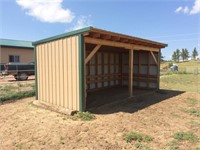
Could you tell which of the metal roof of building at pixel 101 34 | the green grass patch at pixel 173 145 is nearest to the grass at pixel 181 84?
the metal roof of building at pixel 101 34

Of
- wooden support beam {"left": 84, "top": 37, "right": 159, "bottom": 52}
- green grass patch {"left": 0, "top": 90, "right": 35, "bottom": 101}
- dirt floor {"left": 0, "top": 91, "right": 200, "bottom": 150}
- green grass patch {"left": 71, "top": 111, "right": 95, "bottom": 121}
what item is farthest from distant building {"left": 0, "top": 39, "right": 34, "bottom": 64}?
green grass patch {"left": 71, "top": 111, "right": 95, "bottom": 121}

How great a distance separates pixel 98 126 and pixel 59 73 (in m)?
2.72

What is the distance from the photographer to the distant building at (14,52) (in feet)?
64.4

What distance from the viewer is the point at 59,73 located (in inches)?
269

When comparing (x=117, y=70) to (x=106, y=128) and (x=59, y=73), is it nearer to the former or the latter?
(x=59, y=73)

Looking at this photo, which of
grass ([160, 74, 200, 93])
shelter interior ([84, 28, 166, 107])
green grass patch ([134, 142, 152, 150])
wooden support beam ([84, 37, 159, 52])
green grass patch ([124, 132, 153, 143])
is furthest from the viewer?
grass ([160, 74, 200, 93])

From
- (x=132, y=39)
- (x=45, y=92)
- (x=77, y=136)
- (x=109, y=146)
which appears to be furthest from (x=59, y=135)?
(x=132, y=39)

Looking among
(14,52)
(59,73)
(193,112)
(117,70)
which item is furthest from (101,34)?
(14,52)

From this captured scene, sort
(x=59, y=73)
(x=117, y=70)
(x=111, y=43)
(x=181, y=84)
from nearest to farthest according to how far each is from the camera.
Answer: (x=59, y=73) < (x=111, y=43) < (x=117, y=70) < (x=181, y=84)

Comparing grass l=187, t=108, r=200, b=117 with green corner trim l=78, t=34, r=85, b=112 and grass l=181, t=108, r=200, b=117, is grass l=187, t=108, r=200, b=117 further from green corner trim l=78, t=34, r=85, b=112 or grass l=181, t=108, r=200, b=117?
green corner trim l=78, t=34, r=85, b=112

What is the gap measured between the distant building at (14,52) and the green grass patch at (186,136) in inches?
769

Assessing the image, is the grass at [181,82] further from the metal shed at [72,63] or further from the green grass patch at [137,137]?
the green grass patch at [137,137]

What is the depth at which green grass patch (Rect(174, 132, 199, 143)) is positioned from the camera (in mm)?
4207

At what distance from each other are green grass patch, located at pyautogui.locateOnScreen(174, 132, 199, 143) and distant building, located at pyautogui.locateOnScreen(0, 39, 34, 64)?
64.1 feet
